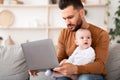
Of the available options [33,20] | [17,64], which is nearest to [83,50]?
[17,64]

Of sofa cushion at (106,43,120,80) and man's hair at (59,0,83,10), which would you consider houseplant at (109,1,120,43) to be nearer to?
sofa cushion at (106,43,120,80)

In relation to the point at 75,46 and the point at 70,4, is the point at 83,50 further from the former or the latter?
the point at 70,4

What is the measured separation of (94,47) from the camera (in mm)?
1815

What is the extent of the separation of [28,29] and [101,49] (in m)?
2.95

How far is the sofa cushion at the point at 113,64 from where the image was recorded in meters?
1.98

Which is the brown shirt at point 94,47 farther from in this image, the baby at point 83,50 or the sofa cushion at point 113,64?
the sofa cushion at point 113,64

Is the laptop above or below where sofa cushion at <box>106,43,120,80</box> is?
above

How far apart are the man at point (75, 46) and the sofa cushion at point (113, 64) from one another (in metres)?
0.20

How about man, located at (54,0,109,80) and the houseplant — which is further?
the houseplant

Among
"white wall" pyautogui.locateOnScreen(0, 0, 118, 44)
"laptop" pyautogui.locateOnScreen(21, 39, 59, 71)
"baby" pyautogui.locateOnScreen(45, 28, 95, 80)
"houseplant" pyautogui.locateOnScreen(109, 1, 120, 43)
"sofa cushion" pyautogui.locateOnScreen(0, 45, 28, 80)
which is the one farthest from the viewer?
"white wall" pyautogui.locateOnScreen(0, 0, 118, 44)

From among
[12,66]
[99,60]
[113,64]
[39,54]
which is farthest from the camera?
[12,66]

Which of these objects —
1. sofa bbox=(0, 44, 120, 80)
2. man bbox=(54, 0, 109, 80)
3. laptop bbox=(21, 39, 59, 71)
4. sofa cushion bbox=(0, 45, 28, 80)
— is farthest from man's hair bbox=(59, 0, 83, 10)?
sofa cushion bbox=(0, 45, 28, 80)

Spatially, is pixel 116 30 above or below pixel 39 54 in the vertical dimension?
below

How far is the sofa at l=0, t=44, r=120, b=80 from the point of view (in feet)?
6.55
